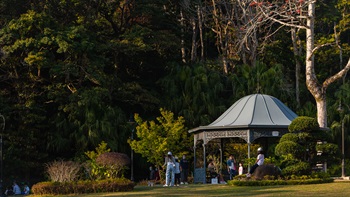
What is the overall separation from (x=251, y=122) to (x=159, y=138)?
283 inches

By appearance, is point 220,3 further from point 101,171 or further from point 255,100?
point 101,171

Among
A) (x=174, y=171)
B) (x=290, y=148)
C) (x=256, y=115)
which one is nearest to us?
(x=290, y=148)

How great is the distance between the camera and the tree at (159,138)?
3884cm

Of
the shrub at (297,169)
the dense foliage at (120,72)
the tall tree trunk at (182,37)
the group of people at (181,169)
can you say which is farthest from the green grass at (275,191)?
the tall tree trunk at (182,37)

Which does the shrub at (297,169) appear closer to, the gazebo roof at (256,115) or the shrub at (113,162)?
the shrub at (113,162)

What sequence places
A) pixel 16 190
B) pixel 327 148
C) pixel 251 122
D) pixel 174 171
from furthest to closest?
1. pixel 16 190
2. pixel 251 122
3. pixel 174 171
4. pixel 327 148

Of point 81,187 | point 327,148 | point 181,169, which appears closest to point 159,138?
point 181,169

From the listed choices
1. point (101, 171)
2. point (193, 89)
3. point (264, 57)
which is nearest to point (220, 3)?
point (264, 57)

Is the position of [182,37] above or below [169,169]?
above

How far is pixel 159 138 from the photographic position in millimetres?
38938

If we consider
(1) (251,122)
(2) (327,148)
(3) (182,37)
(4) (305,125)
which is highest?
(3) (182,37)

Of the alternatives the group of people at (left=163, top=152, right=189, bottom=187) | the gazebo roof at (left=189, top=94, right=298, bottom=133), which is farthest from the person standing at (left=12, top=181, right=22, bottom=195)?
the gazebo roof at (left=189, top=94, right=298, bottom=133)

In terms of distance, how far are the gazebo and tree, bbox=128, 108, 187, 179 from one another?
11.2 feet

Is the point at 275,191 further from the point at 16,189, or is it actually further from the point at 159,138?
the point at 16,189
